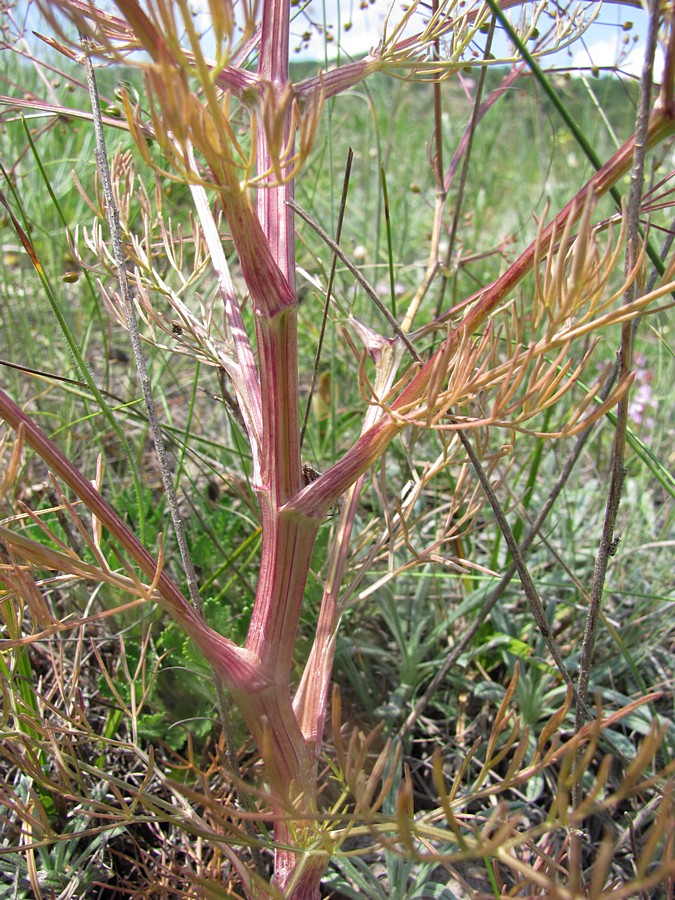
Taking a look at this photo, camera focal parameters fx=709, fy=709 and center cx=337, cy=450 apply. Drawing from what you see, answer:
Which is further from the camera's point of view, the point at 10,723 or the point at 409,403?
the point at 10,723

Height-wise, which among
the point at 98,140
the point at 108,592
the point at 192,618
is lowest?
the point at 108,592

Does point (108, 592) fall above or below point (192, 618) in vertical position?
below

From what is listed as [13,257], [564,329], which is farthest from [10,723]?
[13,257]

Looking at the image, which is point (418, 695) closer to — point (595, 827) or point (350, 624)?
point (350, 624)

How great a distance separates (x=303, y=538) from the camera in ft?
2.30

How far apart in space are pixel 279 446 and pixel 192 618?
18 cm

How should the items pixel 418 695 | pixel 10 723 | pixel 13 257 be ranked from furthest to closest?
pixel 13 257 → pixel 418 695 → pixel 10 723

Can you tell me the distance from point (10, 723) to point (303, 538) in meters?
0.58

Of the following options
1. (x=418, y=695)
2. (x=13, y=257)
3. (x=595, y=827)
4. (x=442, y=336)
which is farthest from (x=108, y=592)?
(x=13, y=257)

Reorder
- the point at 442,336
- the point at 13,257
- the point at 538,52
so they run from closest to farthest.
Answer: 1. the point at 538,52
2. the point at 442,336
3. the point at 13,257

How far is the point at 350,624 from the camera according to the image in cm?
126

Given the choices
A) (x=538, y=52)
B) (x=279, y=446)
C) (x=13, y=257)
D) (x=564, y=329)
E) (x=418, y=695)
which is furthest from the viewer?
(x=13, y=257)

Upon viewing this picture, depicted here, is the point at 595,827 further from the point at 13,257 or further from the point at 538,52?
the point at 13,257

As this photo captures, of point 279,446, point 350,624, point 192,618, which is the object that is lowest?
point 350,624
